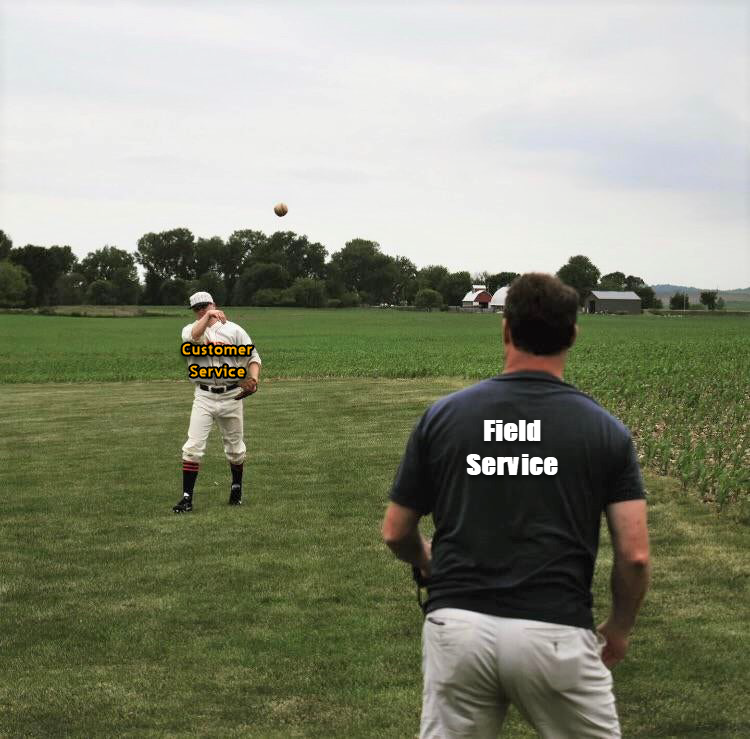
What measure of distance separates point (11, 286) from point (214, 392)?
131591 mm

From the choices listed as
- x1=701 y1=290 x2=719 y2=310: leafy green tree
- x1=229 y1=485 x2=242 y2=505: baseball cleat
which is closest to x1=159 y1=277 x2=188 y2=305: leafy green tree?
x1=701 y1=290 x2=719 y2=310: leafy green tree

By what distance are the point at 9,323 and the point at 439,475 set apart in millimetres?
85283

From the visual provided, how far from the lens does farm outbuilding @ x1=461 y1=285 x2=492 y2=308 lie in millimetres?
170875

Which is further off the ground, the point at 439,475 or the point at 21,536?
the point at 439,475

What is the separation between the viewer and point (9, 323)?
8350cm

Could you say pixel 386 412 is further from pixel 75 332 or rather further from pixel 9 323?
pixel 9 323

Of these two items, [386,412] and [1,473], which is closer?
[1,473]

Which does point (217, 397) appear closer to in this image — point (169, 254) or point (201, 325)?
point (201, 325)

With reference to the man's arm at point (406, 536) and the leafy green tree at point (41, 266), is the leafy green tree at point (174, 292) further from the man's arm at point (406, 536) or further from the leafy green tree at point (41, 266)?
the man's arm at point (406, 536)

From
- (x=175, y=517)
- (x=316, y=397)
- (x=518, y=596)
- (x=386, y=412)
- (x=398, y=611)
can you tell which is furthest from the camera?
(x=316, y=397)

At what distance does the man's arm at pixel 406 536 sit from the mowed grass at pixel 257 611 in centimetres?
242

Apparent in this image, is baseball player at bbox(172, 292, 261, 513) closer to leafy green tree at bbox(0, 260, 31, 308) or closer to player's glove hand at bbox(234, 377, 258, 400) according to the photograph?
player's glove hand at bbox(234, 377, 258, 400)

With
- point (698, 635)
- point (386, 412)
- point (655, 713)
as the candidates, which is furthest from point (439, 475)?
point (386, 412)

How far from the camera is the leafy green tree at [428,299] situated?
162 metres
